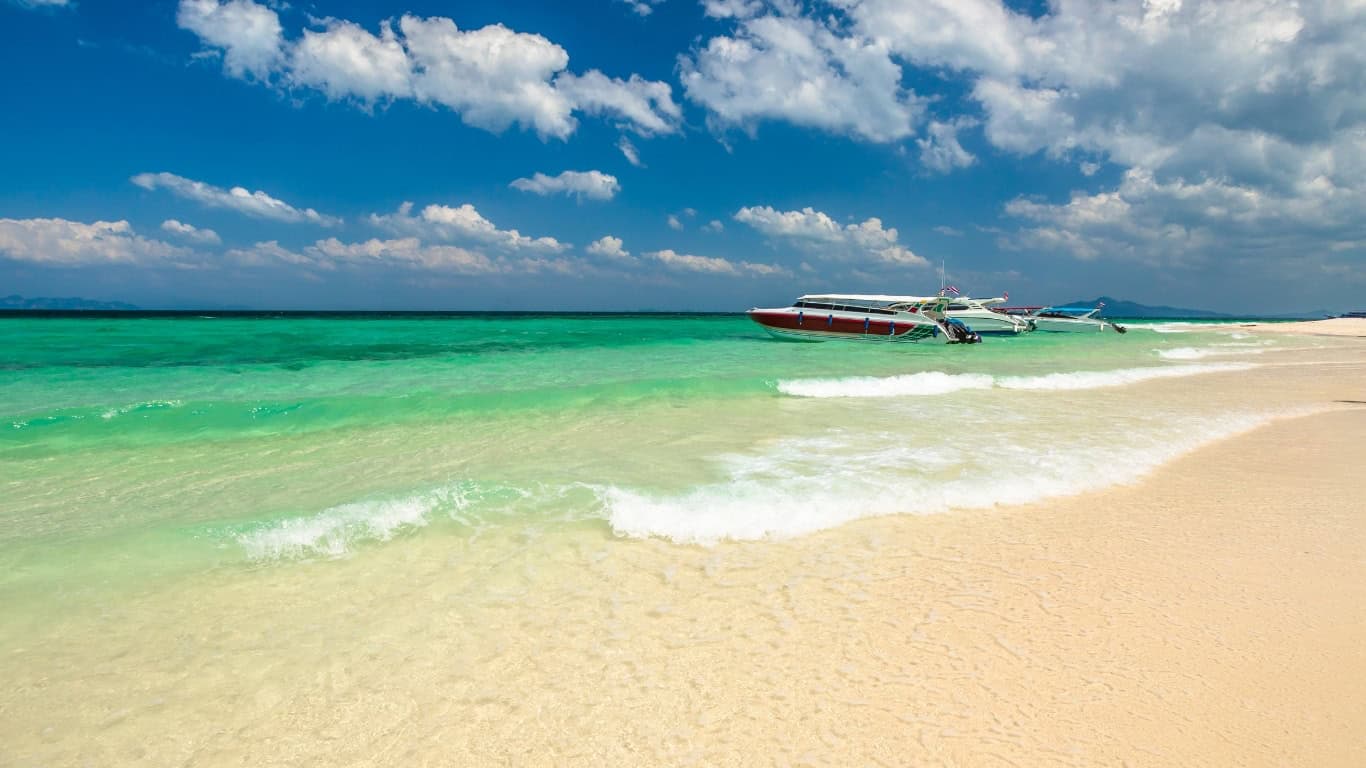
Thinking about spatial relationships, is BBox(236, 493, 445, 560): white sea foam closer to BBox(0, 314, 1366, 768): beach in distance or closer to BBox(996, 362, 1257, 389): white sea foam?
BBox(0, 314, 1366, 768): beach in distance

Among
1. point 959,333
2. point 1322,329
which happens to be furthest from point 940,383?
point 1322,329

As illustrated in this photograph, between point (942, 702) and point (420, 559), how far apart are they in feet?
13.4

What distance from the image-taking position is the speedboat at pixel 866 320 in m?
39.0

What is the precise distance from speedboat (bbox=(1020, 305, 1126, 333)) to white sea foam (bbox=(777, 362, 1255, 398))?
136ft

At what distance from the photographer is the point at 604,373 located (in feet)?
67.4

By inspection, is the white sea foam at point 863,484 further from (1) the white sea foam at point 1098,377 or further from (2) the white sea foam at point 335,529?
(1) the white sea foam at point 1098,377

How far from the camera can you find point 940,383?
18438 mm

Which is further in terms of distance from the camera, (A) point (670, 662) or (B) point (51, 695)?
(A) point (670, 662)

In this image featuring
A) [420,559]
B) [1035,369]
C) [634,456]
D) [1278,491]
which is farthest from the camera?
[1035,369]

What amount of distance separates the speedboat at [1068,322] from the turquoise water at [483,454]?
4545 centimetres

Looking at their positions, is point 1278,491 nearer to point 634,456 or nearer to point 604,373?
point 634,456

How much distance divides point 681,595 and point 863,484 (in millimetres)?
3449

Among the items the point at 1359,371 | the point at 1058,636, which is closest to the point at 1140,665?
the point at 1058,636

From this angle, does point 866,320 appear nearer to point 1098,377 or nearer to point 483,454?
point 1098,377
